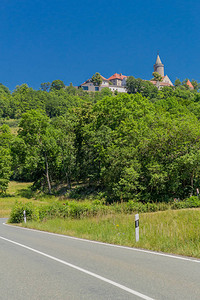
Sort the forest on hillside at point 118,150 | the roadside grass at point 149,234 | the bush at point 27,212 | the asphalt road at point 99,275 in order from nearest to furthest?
1. the asphalt road at point 99,275
2. the roadside grass at point 149,234
3. the bush at point 27,212
4. the forest on hillside at point 118,150

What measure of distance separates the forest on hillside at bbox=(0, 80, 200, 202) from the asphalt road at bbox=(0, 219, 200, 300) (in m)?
15.9

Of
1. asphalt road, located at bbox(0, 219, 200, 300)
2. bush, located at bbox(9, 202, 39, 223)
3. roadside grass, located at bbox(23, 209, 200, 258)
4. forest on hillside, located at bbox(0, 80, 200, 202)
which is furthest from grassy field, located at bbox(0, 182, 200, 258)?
forest on hillside, located at bbox(0, 80, 200, 202)

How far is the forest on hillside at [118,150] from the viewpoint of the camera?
32125 millimetres

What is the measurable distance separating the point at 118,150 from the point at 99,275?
30.1 m

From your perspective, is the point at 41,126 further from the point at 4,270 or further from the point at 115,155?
the point at 4,270

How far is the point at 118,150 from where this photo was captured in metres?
36.0

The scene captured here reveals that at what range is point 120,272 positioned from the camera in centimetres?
626

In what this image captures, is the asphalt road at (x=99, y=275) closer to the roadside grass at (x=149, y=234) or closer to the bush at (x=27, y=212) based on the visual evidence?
the roadside grass at (x=149, y=234)

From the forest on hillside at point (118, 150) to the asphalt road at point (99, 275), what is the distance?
15874mm

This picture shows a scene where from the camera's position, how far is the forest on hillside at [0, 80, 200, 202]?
32.1 metres

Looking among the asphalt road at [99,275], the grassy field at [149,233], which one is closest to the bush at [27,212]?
the grassy field at [149,233]

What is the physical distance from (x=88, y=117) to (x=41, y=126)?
34.8 ft

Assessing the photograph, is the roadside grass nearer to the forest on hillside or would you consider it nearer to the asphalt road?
the asphalt road

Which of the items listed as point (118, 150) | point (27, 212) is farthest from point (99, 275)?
point (118, 150)
